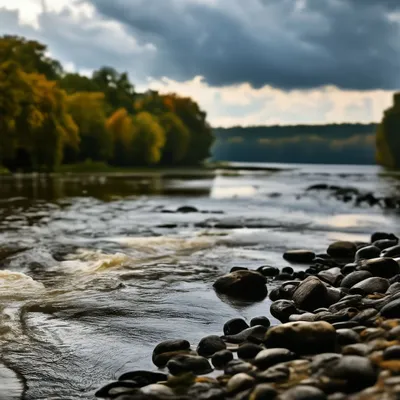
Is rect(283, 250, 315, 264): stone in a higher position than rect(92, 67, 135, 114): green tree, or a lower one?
lower

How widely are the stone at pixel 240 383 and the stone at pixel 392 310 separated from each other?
2124mm

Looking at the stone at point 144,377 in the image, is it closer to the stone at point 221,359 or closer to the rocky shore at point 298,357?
the rocky shore at point 298,357

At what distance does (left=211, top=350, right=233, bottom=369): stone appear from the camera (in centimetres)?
636

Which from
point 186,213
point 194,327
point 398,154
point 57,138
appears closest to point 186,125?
point 398,154

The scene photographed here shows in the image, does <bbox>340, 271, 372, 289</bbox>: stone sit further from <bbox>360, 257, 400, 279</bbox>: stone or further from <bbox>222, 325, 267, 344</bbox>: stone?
<bbox>222, 325, 267, 344</bbox>: stone

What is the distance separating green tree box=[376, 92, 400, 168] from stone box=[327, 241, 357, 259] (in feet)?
392

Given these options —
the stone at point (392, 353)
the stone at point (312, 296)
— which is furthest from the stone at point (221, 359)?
the stone at point (312, 296)

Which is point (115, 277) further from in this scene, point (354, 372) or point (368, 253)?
point (354, 372)

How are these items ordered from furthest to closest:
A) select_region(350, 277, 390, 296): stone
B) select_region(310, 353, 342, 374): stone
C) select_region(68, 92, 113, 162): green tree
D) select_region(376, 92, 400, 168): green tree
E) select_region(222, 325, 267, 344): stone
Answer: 1. select_region(376, 92, 400, 168): green tree
2. select_region(68, 92, 113, 162): green tree
3. select_region(350, 277, 390, 296): stone
4. select_region(222, 325, 267, 344): stone
5. select_region(310, 353, 342, 374): stone

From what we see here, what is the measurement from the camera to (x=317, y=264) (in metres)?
12.7

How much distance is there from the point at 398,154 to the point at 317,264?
123 m

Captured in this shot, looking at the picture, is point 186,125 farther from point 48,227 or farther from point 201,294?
point 201,294

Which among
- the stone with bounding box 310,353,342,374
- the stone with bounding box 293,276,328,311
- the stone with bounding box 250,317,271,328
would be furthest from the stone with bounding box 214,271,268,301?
the stone with bounding box 310,353,342,374

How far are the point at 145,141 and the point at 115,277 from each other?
3753 inches
